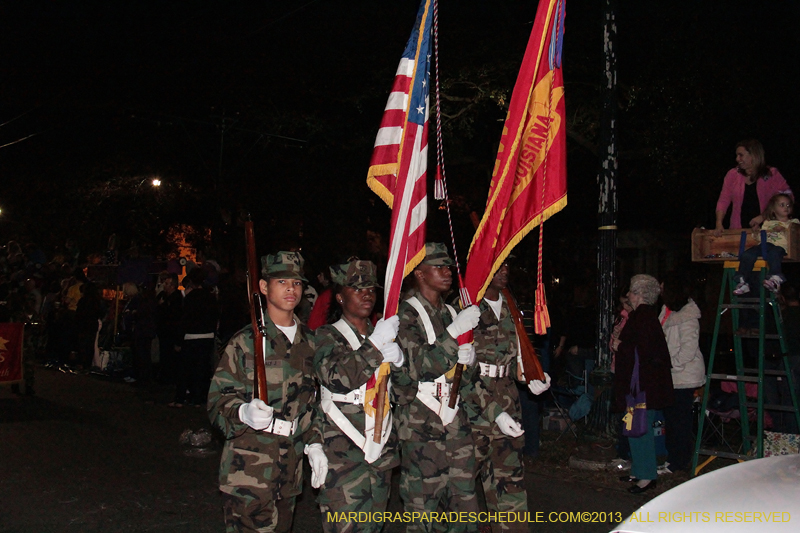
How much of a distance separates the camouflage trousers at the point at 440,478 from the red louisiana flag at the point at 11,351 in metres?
9.48

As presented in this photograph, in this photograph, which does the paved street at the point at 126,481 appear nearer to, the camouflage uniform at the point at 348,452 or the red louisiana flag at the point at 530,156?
the camouflage uniform at the point at 348,452

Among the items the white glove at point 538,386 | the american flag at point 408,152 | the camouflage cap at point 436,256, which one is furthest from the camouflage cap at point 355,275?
the white glove at point 538,386

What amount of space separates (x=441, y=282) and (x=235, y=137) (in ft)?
46.7

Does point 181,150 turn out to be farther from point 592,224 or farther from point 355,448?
point 355,448

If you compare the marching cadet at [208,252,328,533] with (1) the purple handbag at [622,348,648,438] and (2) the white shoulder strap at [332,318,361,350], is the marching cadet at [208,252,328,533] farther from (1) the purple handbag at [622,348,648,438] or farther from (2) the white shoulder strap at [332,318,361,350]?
(1) the purple handbag at [622,348,648,438]

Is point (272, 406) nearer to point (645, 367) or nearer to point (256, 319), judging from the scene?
point (256, 319)

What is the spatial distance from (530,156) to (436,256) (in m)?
1.00

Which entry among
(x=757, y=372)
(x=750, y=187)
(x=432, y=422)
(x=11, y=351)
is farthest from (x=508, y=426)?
(x=11, y=351)

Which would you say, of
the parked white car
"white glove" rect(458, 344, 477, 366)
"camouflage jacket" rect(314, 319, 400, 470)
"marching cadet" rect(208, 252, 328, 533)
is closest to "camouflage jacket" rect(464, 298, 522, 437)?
"white glove" rect(458, 344, 477, 366)

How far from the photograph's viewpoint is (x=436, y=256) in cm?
569

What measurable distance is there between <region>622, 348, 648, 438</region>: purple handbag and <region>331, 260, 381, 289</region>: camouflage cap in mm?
3741

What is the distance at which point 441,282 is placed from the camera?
564 centimetres

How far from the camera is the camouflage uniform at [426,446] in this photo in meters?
5.25

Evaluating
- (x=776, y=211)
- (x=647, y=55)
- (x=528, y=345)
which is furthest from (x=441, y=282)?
(x=647, y=55)
